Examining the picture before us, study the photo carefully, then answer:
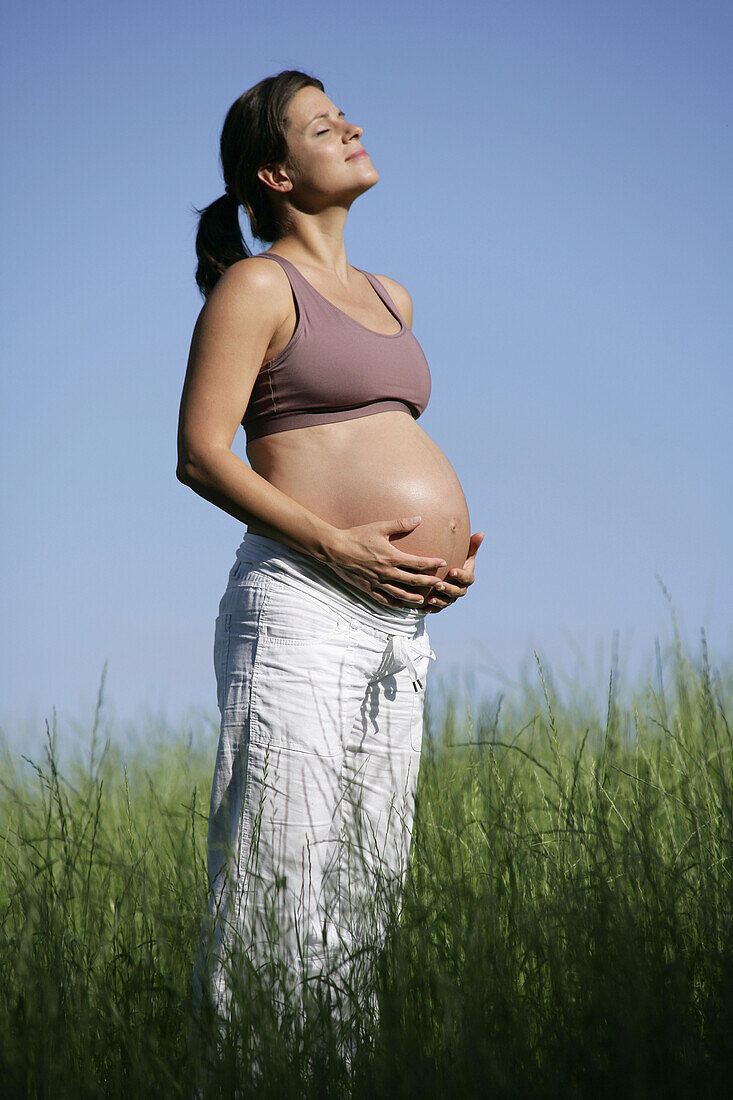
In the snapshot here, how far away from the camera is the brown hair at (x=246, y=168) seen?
278 cm

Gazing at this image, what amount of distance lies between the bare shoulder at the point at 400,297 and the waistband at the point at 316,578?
3.30 ft

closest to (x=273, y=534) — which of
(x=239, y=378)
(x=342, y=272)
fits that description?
(x=239, y=378)

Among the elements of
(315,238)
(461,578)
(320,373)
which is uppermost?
(315,238)

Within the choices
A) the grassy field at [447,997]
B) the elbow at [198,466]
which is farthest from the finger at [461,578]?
the elbow at [198,466]

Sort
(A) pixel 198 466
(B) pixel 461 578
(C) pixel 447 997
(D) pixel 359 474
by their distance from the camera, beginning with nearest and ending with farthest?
(C) pixel 447 997
(A) pixel 198 466
(D) pixel 359 474
(B) pixel 461 578

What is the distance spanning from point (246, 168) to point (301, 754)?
1.68m

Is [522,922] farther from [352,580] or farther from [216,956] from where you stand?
[352,580]

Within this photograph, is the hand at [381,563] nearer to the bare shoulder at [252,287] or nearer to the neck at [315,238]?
the bare shoulder at [252,287]

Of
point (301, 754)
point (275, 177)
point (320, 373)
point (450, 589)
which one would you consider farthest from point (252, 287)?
point (301, 754)

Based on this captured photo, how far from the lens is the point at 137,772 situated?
565 cm

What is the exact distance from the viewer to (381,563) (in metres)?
2.35

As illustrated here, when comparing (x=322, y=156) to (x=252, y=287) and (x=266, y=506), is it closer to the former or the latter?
(x=252, y=287)

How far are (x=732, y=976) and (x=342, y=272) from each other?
2.02m

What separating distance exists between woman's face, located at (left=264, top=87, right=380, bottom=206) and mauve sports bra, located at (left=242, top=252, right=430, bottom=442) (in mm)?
280
